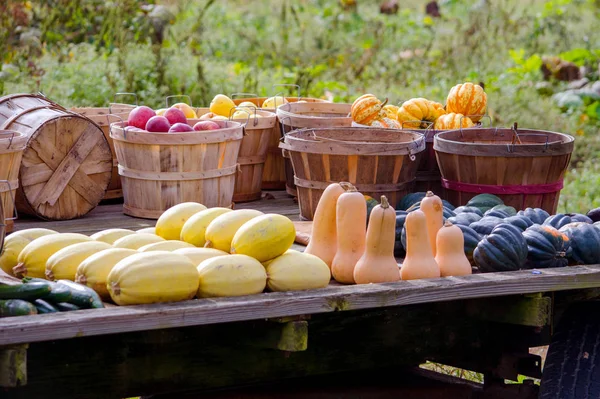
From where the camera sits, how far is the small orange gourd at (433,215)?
139 inches

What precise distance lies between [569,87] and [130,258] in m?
9.66

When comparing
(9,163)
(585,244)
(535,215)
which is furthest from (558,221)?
(9,163)

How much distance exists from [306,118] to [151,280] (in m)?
2.37

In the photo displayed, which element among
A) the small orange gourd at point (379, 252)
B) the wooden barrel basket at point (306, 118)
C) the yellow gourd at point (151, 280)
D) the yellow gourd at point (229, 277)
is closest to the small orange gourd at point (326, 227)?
the small orange gourd at point (379, 252)

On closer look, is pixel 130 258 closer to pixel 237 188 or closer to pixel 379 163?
pixel 379 163

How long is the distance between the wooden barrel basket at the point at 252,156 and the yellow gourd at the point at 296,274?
2013mm

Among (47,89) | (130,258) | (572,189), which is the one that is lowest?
(572,189)

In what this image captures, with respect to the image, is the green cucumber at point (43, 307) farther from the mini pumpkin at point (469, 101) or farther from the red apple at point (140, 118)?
the mini pumpkin at point (469, 101)

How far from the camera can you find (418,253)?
3.30 meters

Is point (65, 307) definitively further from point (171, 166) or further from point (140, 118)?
point (140, 118)

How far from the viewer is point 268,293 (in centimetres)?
292

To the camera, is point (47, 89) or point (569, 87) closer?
point (47, 89)

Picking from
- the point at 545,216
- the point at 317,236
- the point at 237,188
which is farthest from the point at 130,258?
the point at 237,188

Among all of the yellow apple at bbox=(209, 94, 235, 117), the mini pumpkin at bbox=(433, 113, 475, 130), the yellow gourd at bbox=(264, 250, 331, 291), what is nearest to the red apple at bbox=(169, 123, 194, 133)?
the yellow apple at bbox=(209, 94, 235, 117)
